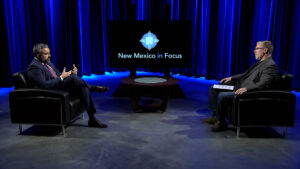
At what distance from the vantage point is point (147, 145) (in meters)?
2.85

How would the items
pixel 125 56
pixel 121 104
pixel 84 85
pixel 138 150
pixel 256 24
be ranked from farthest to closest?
pixel 256 24 < pixel 125 56 < pixel 121 104 < pixel 84 85 < pixel 138 150

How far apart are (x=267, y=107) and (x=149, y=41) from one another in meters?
2.50

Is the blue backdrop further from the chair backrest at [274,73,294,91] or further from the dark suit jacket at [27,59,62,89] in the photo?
the chair backrest at [274,73,294,91]

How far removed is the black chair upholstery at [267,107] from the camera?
115 inches

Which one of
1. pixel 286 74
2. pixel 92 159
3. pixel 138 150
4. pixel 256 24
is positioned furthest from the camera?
pixel 256 24

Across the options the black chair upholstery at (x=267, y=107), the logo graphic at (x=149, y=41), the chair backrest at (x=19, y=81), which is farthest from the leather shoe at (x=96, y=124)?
the logo graphic at (x=149, y=41)

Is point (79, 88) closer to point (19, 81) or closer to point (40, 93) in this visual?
point (40, 93)

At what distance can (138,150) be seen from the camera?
8.96 feet

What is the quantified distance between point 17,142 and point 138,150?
128cm

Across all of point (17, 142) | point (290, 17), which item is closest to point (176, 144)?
point (17, 142)

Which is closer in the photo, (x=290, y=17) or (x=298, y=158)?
(x=298, y=158)

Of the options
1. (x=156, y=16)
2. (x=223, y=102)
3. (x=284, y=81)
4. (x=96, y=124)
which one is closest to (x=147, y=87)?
(x=96, y=124)

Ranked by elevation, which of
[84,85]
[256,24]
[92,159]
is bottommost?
[92,159]

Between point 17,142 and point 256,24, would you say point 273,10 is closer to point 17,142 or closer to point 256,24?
point 256,24
